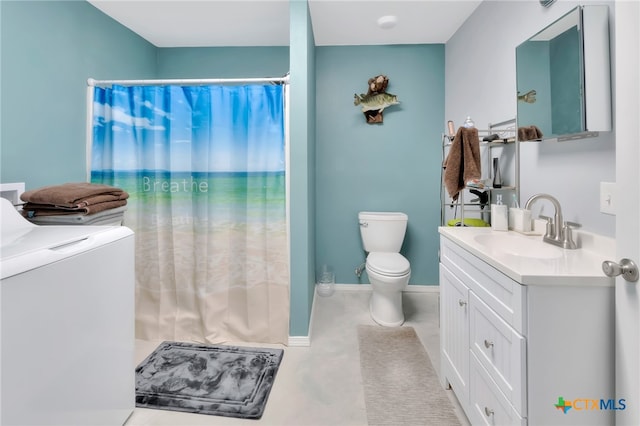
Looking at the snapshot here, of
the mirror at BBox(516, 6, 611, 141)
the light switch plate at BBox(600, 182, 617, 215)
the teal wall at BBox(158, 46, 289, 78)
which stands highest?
the teal wall at BBox(158, 46, 289, 78)

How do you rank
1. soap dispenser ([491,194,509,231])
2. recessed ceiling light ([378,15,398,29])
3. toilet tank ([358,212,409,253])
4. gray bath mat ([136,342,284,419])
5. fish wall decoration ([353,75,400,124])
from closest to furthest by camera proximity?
gray bath mat ([136,342,284,419]), soap dispenser ([491,194,509,231]), recessed ceiling light ([378,15,398,29]), toilet tank ([358,212,409,253]), fish wall decoration ([353,75,400,124])

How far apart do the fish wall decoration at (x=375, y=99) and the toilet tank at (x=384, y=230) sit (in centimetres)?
→ 94

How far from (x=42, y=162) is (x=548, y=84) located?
2738 mm

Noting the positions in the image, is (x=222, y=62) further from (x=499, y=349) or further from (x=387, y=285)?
(x=499, y=349)

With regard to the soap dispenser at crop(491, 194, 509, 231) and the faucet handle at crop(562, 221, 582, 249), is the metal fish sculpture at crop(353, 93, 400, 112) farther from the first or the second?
the faucet handle at crop(562, 221, 582, 249)

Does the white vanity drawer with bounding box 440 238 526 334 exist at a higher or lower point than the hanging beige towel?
lower

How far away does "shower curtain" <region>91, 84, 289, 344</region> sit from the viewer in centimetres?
207

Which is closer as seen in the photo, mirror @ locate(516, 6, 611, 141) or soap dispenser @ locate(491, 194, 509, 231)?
mirror @ locate(516, 6, 611, 141)

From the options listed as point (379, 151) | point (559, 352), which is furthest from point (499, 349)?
point (379, 151)

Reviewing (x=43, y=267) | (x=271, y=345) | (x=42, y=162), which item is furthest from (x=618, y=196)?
(x=42, y=162)

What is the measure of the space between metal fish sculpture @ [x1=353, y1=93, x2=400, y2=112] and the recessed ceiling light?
56cm

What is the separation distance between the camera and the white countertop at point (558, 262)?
93cm

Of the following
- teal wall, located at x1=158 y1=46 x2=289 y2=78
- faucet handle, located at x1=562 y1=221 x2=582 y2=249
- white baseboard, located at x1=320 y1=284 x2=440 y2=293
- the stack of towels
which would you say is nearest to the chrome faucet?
faucet handle, located at x1=562 y1=221 x2=582 y2=249

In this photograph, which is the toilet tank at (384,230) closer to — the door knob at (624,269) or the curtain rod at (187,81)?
the curtain rod at (187,81)
